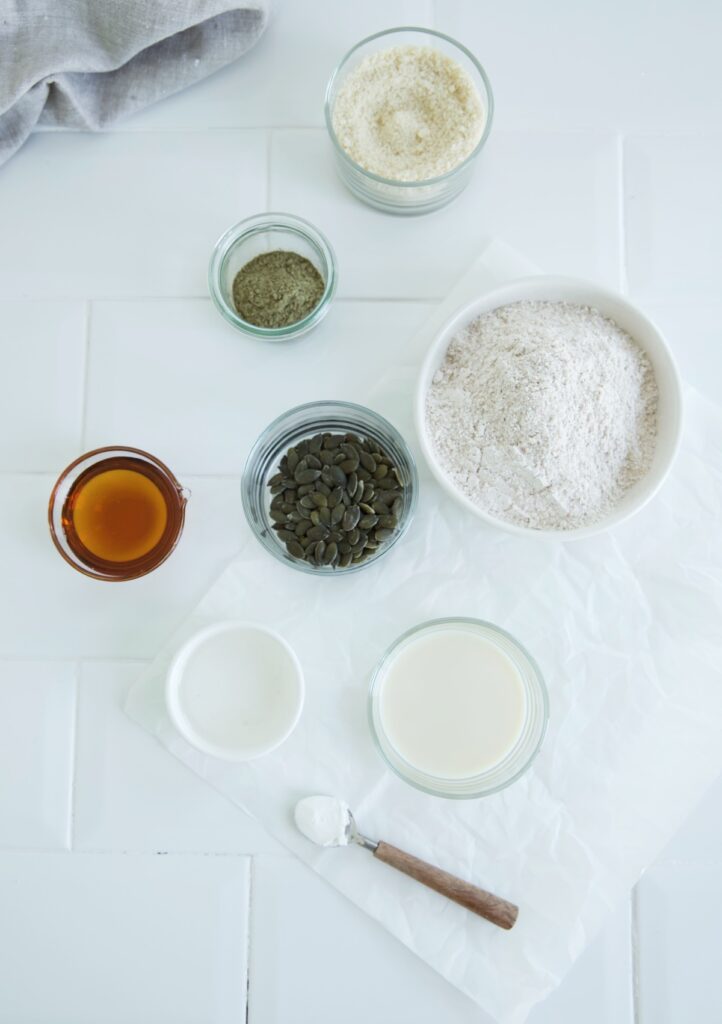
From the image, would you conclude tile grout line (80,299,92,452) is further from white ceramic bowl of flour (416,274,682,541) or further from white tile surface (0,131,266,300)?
white ceramic bowl of flour (416,274,682,541)

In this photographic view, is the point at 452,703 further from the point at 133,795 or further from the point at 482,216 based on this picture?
the point at 482,216

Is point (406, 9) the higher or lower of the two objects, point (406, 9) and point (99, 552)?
the higher

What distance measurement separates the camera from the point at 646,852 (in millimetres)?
1146

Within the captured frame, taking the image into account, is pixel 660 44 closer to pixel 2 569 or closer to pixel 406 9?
pixel 406 9

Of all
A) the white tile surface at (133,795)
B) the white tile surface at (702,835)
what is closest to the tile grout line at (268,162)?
the white tile surface at (133,795)

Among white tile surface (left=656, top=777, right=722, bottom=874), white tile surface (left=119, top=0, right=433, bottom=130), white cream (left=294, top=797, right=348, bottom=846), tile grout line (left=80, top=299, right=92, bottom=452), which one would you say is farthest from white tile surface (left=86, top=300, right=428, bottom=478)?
white tile surface (left=656, top=777, right=722, bottom=874)

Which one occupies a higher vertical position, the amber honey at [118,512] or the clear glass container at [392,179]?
the clear glass container at [392,179]

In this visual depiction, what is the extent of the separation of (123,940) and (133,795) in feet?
0.59

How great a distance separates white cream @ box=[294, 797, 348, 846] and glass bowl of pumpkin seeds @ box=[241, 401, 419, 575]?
0.90ft

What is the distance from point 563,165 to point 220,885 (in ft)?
3.29

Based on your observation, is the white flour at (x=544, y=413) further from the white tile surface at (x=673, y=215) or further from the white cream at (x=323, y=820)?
the white cream at (x=323, y=820)

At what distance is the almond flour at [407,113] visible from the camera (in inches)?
45.8

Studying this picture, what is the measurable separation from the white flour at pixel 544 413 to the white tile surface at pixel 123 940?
0.57 metres

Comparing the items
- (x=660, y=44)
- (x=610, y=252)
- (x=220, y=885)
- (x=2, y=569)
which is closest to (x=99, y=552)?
(x=2, y=569)
